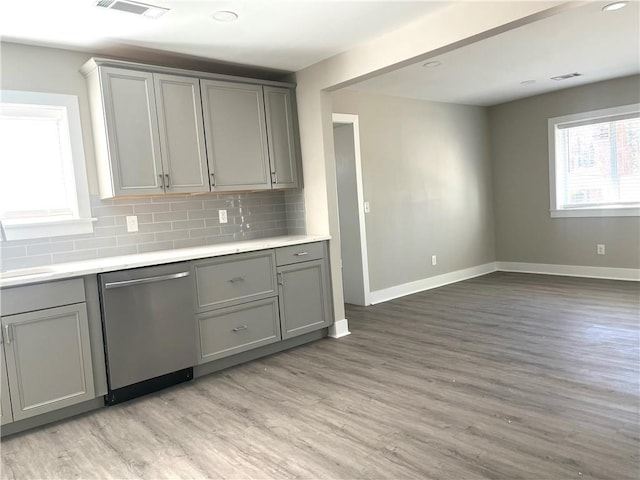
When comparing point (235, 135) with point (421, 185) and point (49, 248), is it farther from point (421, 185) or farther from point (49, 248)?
point (421, 185)

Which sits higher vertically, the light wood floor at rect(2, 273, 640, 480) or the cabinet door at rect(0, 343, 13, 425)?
the cabinet door at rect(0, 343, 13, 425)

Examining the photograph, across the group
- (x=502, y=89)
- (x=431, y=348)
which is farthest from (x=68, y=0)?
(x=502, y=89)

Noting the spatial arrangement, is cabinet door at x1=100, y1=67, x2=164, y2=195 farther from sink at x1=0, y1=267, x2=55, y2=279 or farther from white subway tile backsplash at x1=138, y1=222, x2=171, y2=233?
sink at x1=0, y1=267, x2=55, y2=279

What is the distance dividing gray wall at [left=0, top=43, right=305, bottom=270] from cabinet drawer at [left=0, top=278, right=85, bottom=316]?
2.00ft

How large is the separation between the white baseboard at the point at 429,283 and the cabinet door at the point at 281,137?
1.91 metres

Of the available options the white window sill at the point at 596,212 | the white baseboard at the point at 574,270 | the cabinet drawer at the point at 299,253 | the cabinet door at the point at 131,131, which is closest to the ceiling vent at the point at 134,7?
the cabinet door at the point at 131,131

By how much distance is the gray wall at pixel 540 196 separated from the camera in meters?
5.70

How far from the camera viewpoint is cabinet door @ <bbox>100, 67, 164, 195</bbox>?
3199 millimetres

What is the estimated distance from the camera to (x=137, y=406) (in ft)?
9.59

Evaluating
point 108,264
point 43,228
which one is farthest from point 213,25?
point 43,228

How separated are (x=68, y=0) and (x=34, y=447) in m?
2.40

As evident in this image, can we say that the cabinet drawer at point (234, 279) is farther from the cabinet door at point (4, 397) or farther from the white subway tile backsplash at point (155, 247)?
the cabinet door at point (4, 397)

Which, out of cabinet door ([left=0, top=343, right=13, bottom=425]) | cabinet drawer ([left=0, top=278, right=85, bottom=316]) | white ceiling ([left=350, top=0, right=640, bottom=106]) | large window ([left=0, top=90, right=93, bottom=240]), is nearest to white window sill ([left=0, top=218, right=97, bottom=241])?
large window ([left=0, top=90, right=93, bottom=240])

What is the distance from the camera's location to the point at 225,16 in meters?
2.88
